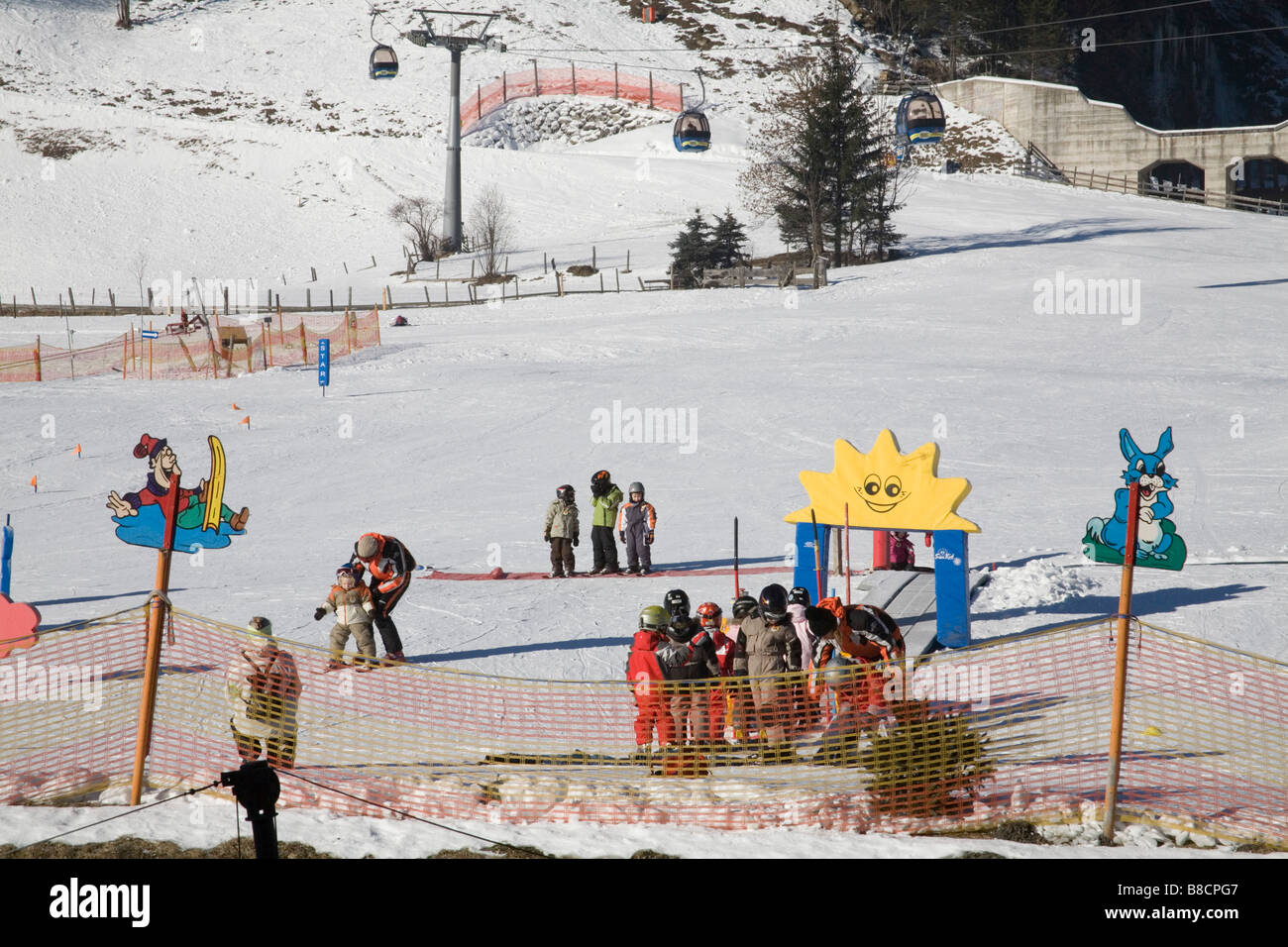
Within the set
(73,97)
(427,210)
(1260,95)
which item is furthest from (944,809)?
(1260,95)

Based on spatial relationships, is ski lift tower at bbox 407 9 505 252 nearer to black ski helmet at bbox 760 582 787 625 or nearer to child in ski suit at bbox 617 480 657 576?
child in ski suit at bbox 617 480 657 576

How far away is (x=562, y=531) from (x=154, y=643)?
745 centimetres

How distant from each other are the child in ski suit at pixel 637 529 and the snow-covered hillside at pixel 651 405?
55cm

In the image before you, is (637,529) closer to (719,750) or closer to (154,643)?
(719,750)

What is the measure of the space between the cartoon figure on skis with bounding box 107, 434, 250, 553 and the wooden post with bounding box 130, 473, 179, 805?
0.23 feet

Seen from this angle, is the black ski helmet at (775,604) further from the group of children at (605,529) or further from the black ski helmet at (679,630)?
the group of children at (605,529)

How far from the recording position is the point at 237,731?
779 centimetres

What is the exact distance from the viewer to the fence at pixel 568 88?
67375 mm

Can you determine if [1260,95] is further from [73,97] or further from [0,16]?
[0,16]

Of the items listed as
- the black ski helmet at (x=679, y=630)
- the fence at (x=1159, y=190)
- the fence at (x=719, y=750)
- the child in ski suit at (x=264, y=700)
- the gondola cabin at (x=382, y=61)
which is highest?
the gondola cabin at (x=382, y=61)

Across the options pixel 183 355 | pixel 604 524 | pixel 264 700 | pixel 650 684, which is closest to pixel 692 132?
pixel 183 355

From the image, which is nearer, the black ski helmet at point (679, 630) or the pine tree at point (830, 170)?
the black ski helmet at point (679, 630)

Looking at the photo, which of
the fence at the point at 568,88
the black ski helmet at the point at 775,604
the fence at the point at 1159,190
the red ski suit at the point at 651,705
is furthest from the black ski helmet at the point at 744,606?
the fence at the point at 568,88

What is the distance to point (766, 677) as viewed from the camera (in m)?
7.47
